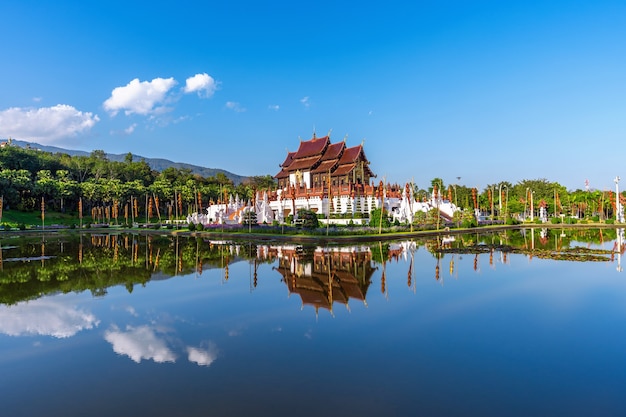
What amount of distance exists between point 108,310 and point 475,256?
1943 centimetres

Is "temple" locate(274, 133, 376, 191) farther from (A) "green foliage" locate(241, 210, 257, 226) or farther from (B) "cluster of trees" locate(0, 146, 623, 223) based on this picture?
(B) "cluster of trees" locate(0, 146, 623, 223)

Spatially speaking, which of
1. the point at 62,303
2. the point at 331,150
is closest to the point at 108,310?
the point at 62,303

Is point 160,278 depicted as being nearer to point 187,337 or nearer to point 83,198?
point 187,337

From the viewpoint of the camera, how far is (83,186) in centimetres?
6950

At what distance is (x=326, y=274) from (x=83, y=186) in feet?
218

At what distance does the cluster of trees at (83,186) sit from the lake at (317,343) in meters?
54.6

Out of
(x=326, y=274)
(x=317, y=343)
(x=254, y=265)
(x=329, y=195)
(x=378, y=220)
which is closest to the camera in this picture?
(x=317, y=343)

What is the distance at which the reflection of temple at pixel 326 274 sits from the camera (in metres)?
13.2

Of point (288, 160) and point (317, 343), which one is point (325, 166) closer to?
point (288, 160)

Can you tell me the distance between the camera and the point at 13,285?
16.2m

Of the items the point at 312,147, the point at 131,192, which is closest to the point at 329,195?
the point at 312,147

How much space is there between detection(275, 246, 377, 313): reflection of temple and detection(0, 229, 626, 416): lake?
12cm

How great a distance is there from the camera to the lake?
6328 millimetres

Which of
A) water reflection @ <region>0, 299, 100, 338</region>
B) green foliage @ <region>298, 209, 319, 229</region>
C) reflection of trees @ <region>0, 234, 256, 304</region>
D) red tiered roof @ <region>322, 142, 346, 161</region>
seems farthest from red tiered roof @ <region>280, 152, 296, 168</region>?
water reflection @ <region>0, 299, 100, 338</region>
